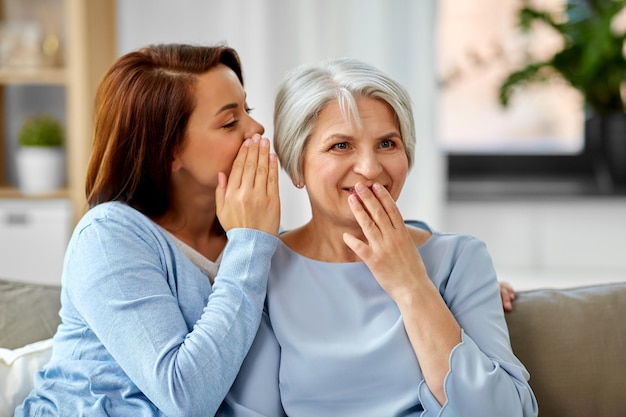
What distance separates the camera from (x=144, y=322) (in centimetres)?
164

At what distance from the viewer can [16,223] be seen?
3.77 meters

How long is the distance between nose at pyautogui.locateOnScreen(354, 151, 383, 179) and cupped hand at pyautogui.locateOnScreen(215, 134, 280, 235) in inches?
6.9

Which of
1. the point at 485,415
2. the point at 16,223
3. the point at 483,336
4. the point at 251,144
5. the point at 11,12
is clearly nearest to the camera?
the point at 485,415

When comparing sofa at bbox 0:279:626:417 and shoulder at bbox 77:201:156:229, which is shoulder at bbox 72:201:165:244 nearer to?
shoulder at bbox 77:201:156:229

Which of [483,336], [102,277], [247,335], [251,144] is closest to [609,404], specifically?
[483,336]

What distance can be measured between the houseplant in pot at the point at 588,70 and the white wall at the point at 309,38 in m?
0.40

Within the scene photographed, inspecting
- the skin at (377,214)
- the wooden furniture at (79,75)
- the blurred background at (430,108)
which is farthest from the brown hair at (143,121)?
the wooden furniture at (79,75)

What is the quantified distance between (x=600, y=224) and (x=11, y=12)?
269cm

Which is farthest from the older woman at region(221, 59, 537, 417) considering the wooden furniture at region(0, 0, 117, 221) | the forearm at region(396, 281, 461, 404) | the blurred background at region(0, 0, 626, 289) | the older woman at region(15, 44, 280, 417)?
the wooden furniture at region(0, 0, 117, 221)

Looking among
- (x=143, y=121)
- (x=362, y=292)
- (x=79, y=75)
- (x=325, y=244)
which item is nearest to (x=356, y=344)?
(x=362, y=292)

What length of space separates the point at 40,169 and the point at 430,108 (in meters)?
1.62

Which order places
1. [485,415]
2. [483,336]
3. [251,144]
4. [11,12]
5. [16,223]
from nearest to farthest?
[485,415]
[483,336]
[251,144]
[16,223]
[11,12]

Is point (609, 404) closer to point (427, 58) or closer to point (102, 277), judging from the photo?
point (102, 277)

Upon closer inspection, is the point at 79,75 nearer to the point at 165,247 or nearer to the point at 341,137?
the point at 165,247
